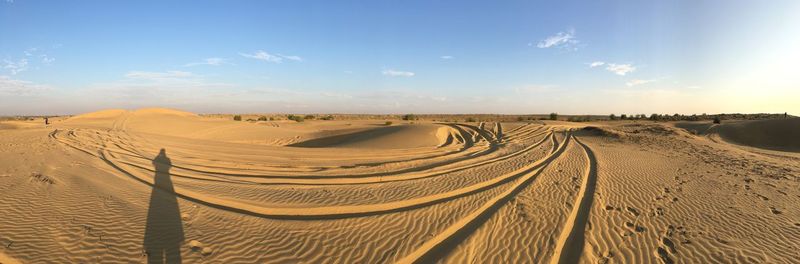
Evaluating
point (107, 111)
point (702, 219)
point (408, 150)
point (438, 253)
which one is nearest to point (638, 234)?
point (702, 219)

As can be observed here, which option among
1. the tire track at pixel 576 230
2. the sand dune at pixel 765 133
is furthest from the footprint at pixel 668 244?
the sand dune at pixel 765 133

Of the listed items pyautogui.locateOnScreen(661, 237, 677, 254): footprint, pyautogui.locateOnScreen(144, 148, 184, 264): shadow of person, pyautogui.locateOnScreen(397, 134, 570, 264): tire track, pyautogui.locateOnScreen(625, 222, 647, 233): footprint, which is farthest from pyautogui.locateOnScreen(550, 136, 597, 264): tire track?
pyautogui.locateOnScreen(144, 148, 184, 264): shadow of person

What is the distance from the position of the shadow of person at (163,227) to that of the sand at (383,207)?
3 centimetres

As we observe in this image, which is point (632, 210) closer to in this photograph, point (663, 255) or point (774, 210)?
point (663, 255)

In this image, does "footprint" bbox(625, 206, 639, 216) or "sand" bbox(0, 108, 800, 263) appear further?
"footprint" bbox(625, 206, 639, 216)

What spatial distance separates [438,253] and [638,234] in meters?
3.63

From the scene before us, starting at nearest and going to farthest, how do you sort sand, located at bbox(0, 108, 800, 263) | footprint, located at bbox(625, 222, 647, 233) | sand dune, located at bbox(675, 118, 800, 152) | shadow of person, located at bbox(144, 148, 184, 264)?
shadow of person, located at bbox(144, 148, 184, 264) → sand, located at bbox(0, 108, 800, 263) → footprint, located at bbox(625, 222, 647, 233) → sand dune, located at bbox(675, 118, 800, 152)

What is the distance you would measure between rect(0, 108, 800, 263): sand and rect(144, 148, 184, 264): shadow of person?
0.11ft

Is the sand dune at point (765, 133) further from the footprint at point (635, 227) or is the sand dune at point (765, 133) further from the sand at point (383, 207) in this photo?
the footprint at point (635, 227)

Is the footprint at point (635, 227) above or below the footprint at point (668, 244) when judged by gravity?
above

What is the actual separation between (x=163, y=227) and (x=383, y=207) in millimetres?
3760

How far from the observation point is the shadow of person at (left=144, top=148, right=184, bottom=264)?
14.5 ft

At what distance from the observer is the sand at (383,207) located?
15.6ft

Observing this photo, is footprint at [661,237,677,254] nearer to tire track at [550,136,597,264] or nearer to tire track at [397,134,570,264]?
tire track at [550,136,597,264]
